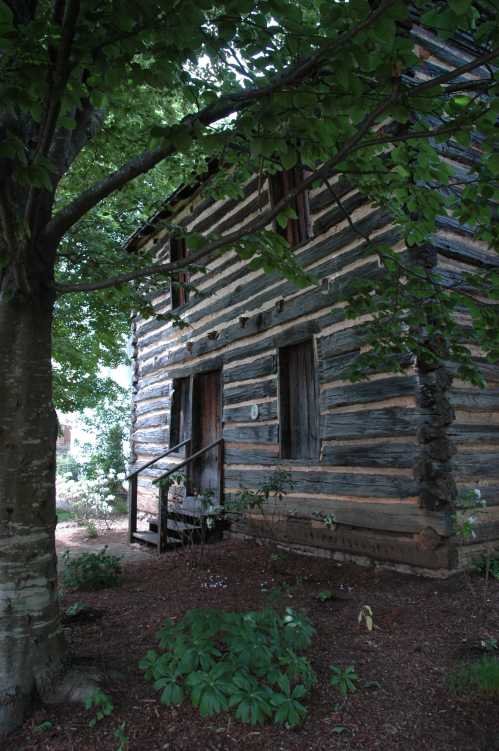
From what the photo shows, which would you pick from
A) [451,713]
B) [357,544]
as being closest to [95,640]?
[451,713]

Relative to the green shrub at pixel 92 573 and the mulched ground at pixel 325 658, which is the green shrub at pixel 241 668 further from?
the green shrub at pixel 92 573

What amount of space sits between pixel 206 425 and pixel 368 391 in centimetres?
454

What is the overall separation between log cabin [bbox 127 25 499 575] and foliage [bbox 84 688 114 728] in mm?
3392

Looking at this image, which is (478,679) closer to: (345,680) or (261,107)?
(345,680)

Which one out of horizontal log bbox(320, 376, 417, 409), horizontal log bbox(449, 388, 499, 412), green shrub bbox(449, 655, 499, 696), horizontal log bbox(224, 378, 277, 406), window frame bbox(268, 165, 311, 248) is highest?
window frame bbox(268, 165, 311, 248)

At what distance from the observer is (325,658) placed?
3508 mm

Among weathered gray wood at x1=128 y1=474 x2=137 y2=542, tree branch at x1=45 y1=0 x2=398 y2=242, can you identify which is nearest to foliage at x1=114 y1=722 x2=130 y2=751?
tree branch at x1=45 y1=0 x2=398 y2=242

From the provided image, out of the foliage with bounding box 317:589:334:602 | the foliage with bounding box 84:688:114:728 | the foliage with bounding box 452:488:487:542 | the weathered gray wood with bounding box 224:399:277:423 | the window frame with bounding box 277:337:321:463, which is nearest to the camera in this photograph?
the foliage with bounding box 84:688:114:728

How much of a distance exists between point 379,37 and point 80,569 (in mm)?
5593

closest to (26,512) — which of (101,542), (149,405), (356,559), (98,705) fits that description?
(98,705)

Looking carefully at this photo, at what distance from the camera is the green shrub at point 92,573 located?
554 centimetres

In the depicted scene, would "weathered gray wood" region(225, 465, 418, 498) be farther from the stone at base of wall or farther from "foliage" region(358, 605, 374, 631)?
"foliage" region(358, 605, 374, 631)

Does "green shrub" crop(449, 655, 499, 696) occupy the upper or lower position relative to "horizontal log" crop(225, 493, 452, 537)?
lower

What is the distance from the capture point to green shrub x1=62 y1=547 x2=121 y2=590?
554 centimetres
